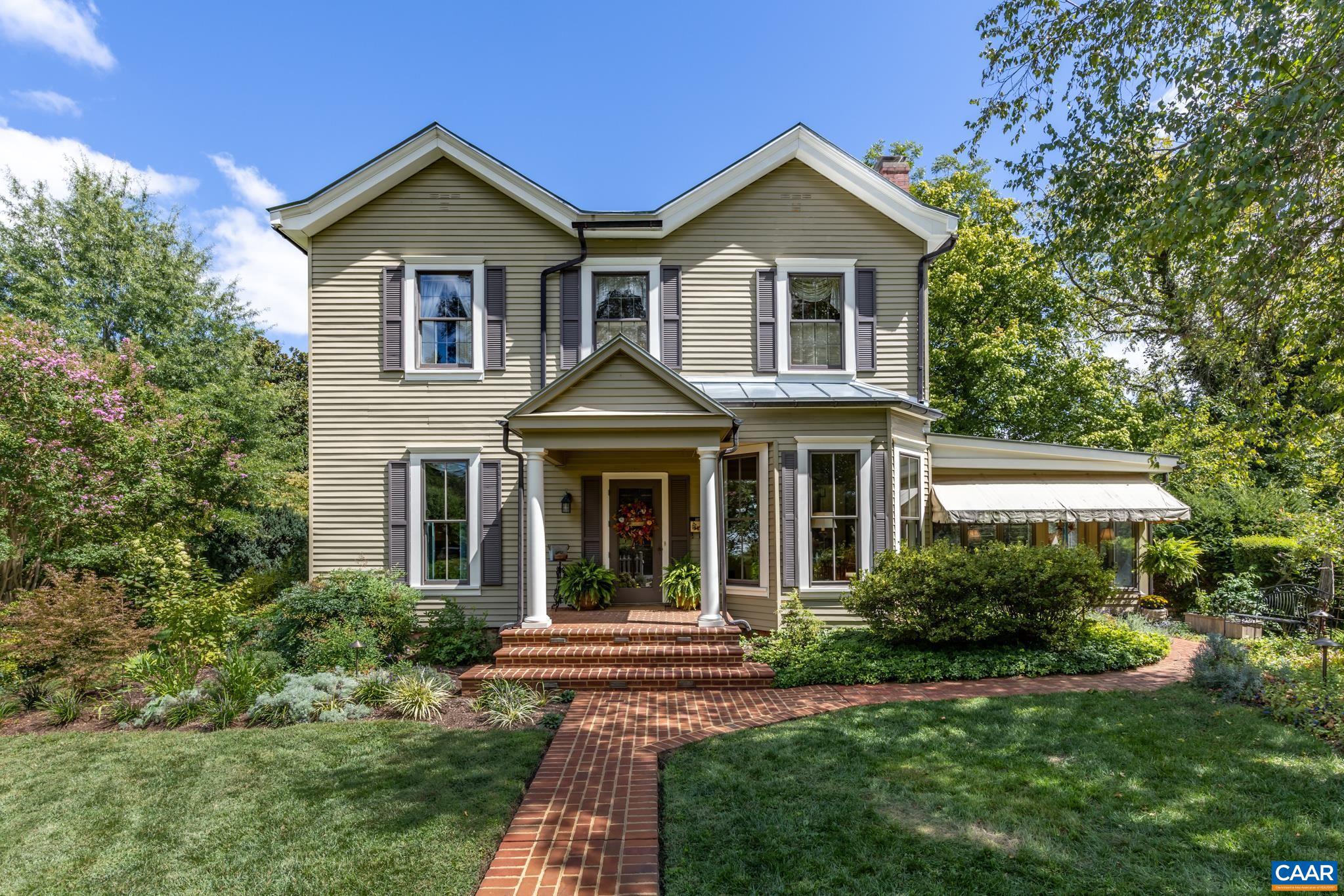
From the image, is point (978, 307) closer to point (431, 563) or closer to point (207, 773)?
point (431, 563)

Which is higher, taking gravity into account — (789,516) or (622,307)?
(622,307)

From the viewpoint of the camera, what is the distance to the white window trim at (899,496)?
1037 centimetres

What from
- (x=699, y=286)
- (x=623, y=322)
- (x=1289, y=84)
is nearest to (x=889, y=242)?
(x=699, y=286)

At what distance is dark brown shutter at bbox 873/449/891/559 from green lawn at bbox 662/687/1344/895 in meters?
3.86

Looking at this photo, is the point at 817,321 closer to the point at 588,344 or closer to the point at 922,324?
the point at 922,324

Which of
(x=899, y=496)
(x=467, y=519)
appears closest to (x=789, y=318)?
(x=899, y=496)

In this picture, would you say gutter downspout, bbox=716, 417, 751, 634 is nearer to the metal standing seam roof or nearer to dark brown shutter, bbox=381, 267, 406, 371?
the metal standing seam roof

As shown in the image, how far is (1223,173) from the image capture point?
560cm

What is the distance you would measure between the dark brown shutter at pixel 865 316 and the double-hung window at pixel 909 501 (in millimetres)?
1837

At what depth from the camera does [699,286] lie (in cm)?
1134

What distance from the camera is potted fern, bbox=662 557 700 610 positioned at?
34.6 feet

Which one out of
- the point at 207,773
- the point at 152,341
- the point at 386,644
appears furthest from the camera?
the point at 152,341

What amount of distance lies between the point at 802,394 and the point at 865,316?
2221 millimetres

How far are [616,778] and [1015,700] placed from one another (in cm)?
459
